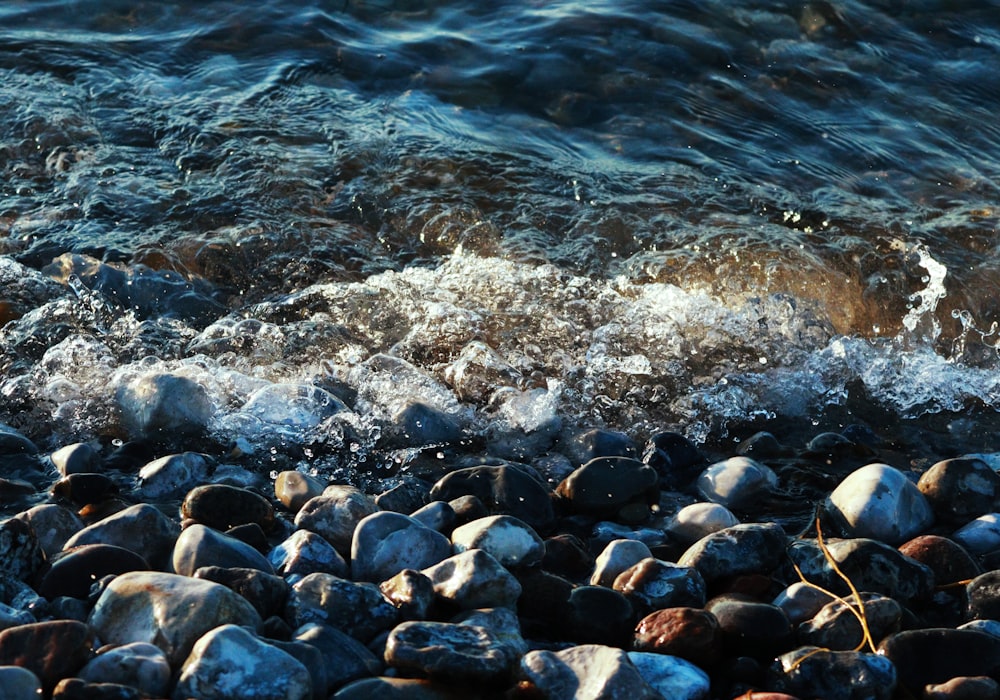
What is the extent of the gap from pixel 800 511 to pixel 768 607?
72cm

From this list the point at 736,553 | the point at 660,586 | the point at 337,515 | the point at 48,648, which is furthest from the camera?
the point at 337,515

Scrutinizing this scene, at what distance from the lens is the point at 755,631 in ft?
6.98

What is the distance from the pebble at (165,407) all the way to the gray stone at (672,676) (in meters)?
1.62

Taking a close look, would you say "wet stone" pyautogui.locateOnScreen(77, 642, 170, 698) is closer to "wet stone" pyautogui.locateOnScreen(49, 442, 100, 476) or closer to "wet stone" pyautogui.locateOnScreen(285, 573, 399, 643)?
"wet stone" pyautogui.locateOnScreen(285, 573, 399, 643)

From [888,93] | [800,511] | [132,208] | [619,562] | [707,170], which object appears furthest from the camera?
[888,93]

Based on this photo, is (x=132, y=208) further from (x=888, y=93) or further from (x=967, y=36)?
(x=967, y=36)

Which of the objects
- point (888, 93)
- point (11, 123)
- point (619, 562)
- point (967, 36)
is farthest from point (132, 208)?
point (967, 36)

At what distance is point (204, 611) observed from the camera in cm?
192

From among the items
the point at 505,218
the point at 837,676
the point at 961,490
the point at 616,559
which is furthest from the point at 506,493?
the point at 505,218

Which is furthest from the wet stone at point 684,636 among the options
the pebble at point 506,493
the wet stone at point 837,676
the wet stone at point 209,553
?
the wet stone at point 209,553

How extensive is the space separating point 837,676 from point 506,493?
975mm

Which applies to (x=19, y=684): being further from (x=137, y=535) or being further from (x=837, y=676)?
(x=837, y=676)

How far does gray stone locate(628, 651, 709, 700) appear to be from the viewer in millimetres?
1994

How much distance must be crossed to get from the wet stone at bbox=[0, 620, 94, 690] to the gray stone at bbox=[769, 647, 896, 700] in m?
1.28
